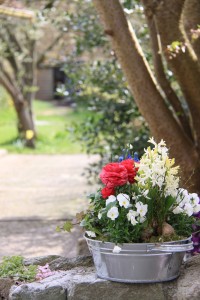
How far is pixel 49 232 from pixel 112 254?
5.44 m

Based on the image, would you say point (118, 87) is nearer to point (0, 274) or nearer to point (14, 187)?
point (14, 187)

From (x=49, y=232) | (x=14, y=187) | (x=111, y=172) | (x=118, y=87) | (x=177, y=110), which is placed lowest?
(x=14, y=187)

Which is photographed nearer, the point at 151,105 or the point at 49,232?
the point at 151,105

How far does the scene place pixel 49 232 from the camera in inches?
372

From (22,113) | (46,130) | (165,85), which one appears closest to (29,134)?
(22,113)

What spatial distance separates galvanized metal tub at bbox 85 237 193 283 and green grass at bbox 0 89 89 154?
10.1 meters

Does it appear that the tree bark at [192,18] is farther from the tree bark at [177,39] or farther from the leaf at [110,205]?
the leaf at [110,205]

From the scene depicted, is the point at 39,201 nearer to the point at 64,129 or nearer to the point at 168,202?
the point at 64,129

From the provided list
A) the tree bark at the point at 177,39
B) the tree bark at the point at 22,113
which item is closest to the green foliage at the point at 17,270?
the tree bark at the point at 177,39

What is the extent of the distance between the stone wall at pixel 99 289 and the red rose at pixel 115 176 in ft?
1.89

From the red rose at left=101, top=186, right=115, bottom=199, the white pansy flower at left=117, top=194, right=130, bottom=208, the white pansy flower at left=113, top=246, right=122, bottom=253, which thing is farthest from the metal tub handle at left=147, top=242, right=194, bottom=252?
the red rose at left=101, top=186, right=115, bottom=199

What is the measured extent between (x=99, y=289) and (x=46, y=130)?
20048 millimetres

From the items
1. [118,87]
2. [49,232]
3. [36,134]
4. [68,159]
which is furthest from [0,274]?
[36,134]

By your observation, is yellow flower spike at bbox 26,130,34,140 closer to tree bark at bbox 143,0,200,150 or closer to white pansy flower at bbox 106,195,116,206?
tree bark at bbox 143,0,200,150
